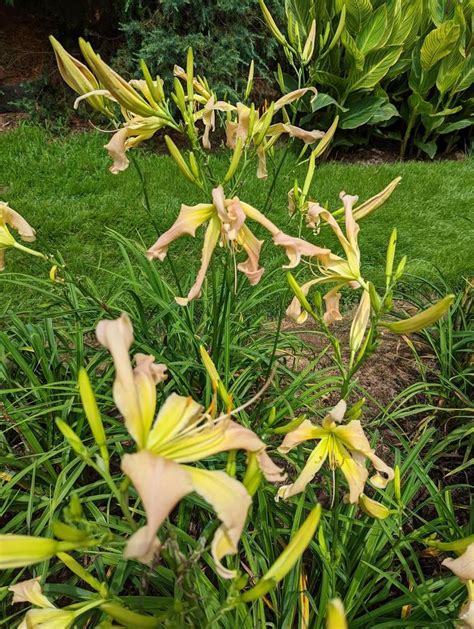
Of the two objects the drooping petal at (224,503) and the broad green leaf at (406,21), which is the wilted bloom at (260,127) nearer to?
the drooping petal at (224,503)

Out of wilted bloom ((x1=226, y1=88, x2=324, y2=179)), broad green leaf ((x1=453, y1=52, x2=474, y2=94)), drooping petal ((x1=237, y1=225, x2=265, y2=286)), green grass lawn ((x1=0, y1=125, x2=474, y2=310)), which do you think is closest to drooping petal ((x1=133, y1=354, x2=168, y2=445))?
drooping petal ((x1=237, y1=225, x2=265, y2=286))

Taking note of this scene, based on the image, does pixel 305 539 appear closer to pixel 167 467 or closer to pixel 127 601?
pixel 167 467

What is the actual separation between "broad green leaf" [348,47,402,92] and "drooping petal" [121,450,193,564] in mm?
4444

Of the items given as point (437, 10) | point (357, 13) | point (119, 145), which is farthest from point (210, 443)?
point (437, 10)

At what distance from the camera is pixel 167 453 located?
631 mm

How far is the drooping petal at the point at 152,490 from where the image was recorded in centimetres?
51

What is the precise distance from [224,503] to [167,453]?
92 mm

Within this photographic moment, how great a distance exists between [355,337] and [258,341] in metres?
0.85

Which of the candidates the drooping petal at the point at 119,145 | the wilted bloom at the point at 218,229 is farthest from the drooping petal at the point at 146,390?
the drooping petal at the point at 119,145

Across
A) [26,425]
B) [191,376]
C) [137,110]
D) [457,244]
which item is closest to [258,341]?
[191,376]

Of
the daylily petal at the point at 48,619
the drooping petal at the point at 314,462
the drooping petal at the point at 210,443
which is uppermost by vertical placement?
the drooping petal at the point at 210,443

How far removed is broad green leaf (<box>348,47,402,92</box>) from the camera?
4.34 metres

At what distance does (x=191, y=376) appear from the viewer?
69.1 inches

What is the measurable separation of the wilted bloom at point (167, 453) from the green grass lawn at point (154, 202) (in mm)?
2083
